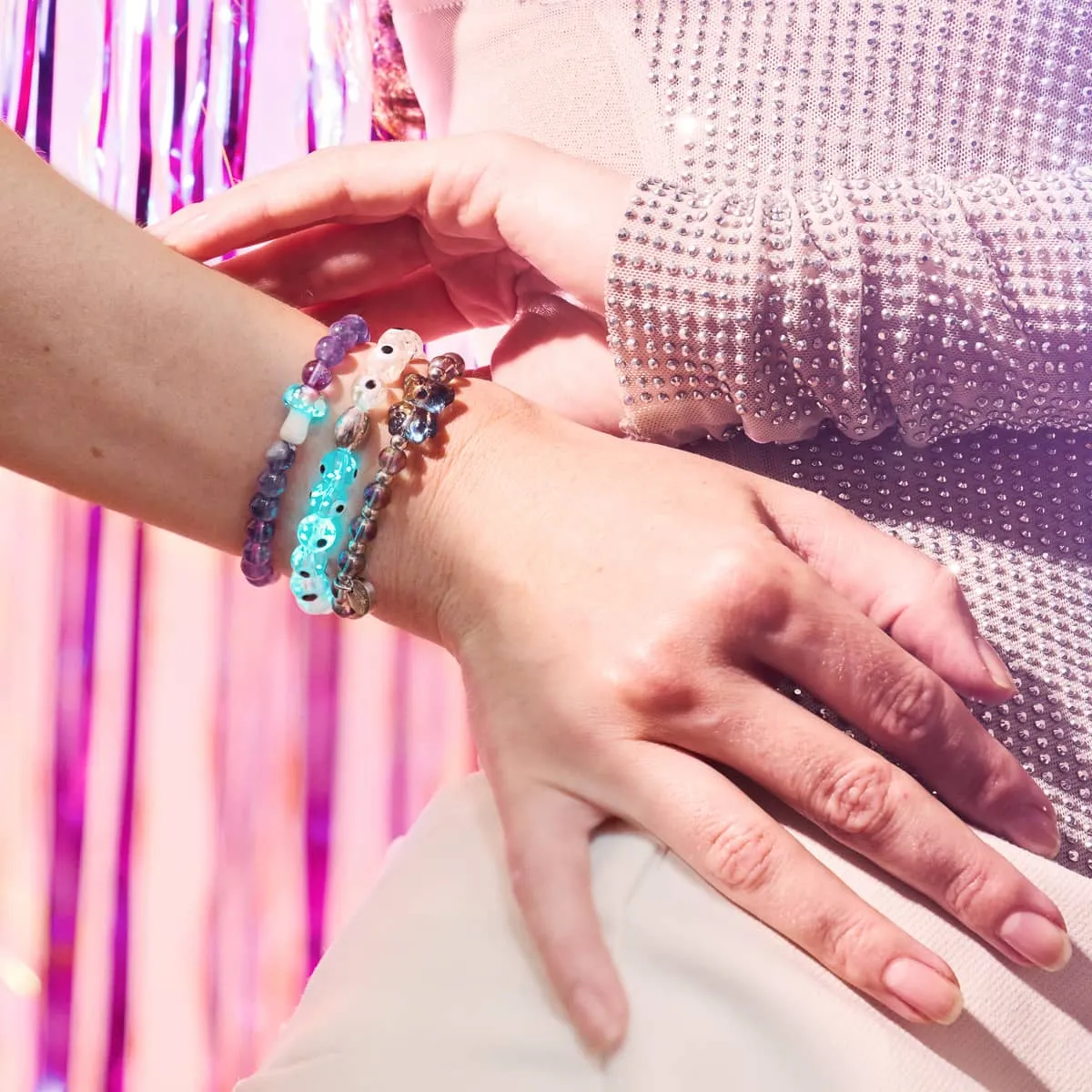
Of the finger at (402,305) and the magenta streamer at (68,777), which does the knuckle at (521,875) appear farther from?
the magenta streamer at (68,777)

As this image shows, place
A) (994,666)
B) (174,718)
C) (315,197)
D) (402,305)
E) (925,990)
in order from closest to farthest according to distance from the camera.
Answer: (925,990) → (994,666) → (315,197) → (402,305) → (174,718)

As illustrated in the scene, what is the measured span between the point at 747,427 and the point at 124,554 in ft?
2.88

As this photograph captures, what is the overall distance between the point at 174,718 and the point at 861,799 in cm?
A: 94

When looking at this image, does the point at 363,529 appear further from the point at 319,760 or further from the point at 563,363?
the point at 319,760

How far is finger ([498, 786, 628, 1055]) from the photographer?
49cm

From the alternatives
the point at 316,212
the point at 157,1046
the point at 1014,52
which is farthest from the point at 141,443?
the point at 157,1046

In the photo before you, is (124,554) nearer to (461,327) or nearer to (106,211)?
(461,327)

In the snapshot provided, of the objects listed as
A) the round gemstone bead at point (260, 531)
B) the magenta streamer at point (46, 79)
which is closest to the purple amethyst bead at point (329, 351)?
the round gemstone bead at point (260, 531)

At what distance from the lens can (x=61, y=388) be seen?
566 mm

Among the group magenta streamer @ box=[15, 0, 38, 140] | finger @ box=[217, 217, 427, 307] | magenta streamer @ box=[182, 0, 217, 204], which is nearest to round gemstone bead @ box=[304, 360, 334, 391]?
finger @ box=[217, 217, 427, 307]

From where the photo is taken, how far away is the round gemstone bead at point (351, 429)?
595 millimetres

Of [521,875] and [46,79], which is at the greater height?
[46,79]

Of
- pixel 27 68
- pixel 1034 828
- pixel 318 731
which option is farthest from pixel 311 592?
pixel 27 68

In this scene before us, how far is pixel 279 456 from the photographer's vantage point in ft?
1.93
